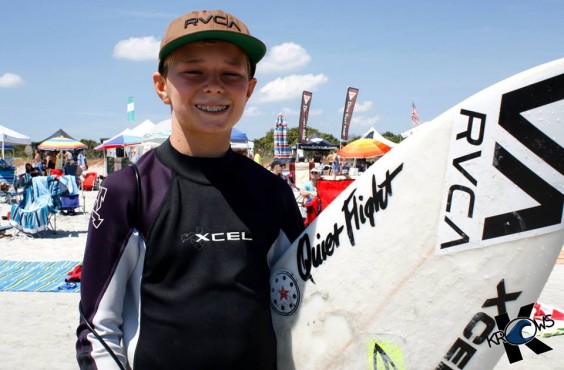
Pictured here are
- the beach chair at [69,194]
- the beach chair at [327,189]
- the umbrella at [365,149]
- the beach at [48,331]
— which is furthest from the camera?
the umbrella at [365,149]

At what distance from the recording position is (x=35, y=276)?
21.1 ft

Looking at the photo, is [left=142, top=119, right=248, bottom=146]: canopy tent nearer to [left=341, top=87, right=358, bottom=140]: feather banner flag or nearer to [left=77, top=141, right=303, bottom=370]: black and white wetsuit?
[left=341, top=87, right=358, bottom=140]: feather banner flag

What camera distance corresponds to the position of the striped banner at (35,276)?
19.2ft

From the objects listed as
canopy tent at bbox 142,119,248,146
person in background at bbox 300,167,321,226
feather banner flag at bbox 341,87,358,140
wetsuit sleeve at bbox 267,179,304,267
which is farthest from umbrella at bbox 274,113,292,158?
wetsuit sleeve at bbox 267,179,304,267

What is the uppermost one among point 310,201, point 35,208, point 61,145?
point 310,201

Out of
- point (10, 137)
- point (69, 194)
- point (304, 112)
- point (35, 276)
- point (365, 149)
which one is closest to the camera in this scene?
point (35, 276)

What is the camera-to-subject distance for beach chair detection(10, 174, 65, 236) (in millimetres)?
9008

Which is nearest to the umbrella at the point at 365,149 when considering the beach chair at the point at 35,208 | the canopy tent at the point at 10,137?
the beach chair at the point at 35,208

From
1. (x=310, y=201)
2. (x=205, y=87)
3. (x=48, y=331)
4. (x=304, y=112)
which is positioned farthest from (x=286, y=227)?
(x=304, y=112)

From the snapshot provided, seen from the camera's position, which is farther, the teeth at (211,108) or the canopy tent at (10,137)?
the canopy tent at (10,137)

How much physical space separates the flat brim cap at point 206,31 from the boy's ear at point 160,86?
0.08 m

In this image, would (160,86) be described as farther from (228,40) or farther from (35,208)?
(35,208)

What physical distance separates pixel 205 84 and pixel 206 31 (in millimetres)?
141

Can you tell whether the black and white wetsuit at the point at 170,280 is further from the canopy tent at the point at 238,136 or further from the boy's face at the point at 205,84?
the canopy tent at the point at 238,136
